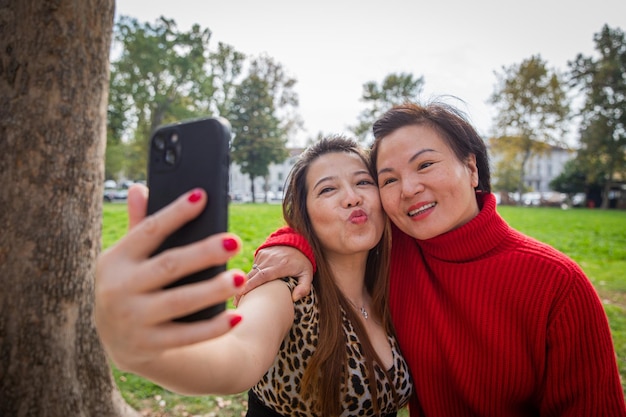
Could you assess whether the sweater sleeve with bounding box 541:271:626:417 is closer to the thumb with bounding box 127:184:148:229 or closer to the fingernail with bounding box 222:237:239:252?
the fingernail with bounding box 222:237:239:252

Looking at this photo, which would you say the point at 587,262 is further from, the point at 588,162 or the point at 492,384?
the point at 588,162

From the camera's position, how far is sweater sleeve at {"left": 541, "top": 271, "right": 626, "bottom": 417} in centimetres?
179

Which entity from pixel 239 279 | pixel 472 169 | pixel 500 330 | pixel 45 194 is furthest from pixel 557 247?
pixel 239 279

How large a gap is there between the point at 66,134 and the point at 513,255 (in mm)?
2911

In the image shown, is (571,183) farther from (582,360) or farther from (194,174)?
(194,174)

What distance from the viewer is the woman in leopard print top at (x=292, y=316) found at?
0.82 meters

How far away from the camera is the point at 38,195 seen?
253 cm

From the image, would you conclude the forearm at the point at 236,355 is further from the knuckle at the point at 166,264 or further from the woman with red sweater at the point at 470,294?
the knuckle at the point at 166,264

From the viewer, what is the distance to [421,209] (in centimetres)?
225

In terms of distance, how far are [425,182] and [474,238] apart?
0.42 meters

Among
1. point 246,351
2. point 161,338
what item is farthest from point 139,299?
point 246,351

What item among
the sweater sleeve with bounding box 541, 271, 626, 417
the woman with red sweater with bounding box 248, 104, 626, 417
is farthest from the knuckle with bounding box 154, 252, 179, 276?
the sweater sleeve with bounding box 541, 271, 626, 417

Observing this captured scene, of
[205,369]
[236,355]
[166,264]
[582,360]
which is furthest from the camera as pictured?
[582,360]

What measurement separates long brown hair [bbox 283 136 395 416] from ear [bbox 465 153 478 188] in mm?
603
